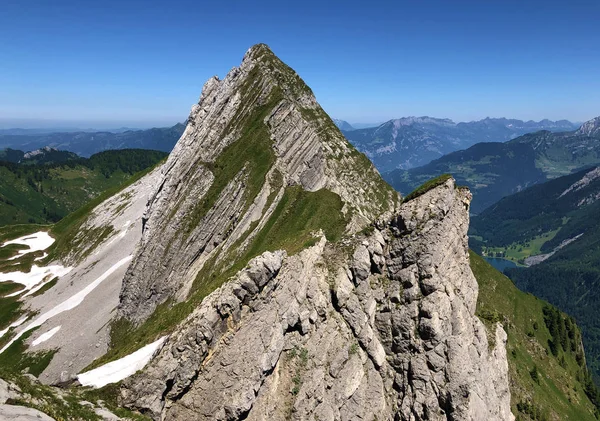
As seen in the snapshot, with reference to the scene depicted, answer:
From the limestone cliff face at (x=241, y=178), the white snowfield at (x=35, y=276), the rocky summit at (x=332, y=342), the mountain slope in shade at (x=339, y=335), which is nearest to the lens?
the rocky summit at (x=332, y=342)

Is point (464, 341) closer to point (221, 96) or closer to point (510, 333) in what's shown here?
point (510, 333)

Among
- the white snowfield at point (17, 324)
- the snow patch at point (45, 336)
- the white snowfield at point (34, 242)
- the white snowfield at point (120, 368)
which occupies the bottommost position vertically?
the white snowfield at point (17, 324)

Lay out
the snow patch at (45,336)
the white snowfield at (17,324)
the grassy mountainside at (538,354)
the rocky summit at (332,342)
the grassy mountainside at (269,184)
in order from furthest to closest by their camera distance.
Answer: the white snowfield at (17,324), the snow patch at (45,336), the grassy mountainside at (538,354), the grassy mountainside at (269,184), the rocky summit at (332,342)

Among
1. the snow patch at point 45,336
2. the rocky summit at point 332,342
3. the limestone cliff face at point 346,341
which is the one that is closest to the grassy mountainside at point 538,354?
the limestone cliff face at point 346,341

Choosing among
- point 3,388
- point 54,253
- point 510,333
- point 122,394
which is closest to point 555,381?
point 510,333

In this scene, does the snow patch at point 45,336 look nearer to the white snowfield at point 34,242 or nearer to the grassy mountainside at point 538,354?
the white snowfield at point 34,242

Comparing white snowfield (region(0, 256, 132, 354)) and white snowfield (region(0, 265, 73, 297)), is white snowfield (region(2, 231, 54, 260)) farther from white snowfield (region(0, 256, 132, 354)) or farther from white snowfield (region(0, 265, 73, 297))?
white snowfield (region(0, 256, 132, 354))

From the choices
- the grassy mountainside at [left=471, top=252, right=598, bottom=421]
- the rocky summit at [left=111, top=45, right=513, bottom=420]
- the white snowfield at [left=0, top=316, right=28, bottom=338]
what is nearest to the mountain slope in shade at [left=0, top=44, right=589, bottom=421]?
the rocky summit at [left=111, top=45, right=513, bottom=420]
